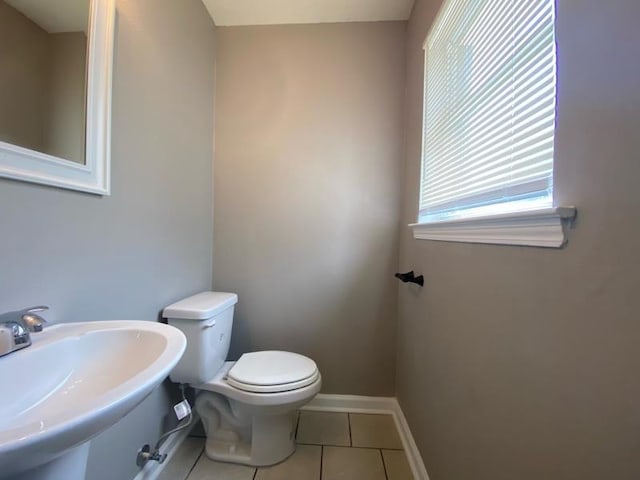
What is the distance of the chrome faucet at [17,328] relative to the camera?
608 mm

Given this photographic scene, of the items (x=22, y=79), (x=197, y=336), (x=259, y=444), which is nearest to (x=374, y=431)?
(x=259, y=444)

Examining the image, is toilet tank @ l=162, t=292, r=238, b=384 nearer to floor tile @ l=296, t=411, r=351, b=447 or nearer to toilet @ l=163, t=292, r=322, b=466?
toilet @ l=163, t=292, r=322, b=466

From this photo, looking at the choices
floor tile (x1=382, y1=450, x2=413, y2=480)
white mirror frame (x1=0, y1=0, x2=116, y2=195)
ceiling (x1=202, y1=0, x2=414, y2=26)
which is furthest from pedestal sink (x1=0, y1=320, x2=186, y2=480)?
ceiling (x1=202, y1=0, x2=414, y2=26)

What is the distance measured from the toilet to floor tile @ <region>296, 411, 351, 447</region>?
0.15 meters

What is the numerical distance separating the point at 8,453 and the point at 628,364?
81cm

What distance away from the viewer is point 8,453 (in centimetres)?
36

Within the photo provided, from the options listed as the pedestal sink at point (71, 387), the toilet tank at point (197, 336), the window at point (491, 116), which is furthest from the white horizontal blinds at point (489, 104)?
the toilet tank at point (197, 336)

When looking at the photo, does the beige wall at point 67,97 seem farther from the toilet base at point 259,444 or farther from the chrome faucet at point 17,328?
the toilet base at point 259,444

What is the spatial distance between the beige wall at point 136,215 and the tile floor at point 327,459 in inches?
9.2

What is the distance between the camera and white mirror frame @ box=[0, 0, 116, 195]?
0.84 meters

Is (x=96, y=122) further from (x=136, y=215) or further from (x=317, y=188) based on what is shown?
(x=317, y=188)

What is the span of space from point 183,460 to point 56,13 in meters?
1.79

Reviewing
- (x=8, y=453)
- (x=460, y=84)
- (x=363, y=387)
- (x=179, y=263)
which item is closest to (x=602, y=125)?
(x=460, y=84)

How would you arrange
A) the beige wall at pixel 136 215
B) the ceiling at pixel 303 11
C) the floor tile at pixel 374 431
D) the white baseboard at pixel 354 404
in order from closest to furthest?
the beige wall at pixel 136 215
the floor tile at pixel 374 431
the ceiling at pixel 303 11
the white baseboard at pixel 354 404
